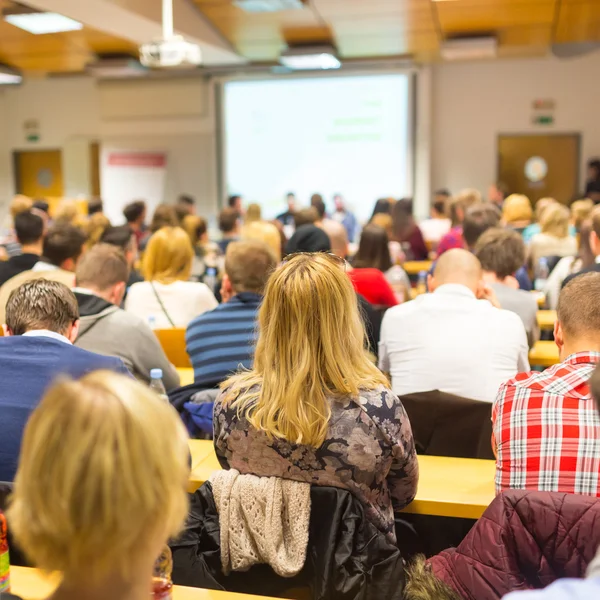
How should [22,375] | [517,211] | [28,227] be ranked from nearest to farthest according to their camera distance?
[22,375]
[28,227]
[517,211]

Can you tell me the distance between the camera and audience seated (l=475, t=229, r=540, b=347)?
3.97 m

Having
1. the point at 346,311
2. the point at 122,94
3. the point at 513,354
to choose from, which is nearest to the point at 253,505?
the point at 346,311

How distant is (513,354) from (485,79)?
964 centimetres

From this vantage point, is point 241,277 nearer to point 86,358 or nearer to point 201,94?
point 86,358

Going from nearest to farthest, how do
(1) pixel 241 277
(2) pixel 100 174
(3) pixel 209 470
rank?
1. (3) pixel 209 470
2. (1) pixel 241 277
3. (2) pixel 100 174

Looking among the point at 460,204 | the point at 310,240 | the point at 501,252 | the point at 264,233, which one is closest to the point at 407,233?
Answer: the point at 460,204

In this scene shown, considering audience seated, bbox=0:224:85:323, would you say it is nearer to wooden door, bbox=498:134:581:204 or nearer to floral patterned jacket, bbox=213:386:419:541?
floral patterned jacket, bbox=213:386:419:541

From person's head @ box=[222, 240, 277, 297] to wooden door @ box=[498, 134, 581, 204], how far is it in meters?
9.33

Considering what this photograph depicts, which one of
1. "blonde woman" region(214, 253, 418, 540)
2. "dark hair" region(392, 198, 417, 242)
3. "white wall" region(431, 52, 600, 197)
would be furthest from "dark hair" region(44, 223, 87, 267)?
"white wall" region(431, 52, 600, 197)

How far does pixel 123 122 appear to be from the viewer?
42.2ft

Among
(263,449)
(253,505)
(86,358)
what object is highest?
(86,358)

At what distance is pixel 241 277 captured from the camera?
3328 millimetres

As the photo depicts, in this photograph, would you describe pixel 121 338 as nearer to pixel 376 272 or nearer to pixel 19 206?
pixel 376 272

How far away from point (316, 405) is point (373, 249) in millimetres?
3158
